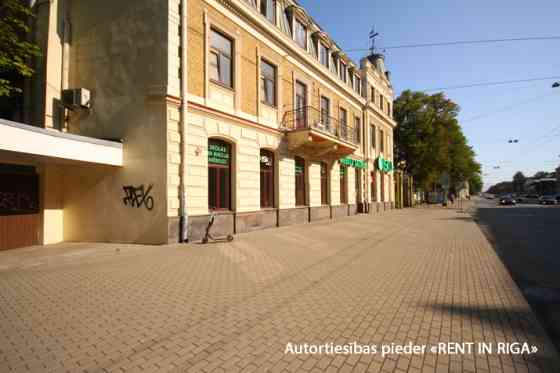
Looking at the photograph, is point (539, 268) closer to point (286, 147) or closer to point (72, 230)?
Result: point (286, 147)

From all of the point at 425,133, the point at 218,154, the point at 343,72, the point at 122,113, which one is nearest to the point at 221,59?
the point at 218,154

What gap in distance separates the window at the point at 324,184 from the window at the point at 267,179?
5.23 meters

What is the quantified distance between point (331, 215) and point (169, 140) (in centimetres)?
1175

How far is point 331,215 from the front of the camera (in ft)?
59.5

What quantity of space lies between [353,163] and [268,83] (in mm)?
10020

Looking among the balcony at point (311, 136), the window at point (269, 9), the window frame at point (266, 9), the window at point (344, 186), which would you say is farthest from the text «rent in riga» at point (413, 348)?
the window at point (344, 186)

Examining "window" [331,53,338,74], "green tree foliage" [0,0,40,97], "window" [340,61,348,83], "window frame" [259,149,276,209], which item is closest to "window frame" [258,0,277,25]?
"window frame" [259,149,276,209]

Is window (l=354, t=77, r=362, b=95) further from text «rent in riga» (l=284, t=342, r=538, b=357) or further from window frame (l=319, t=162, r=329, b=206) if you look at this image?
text «rent in riga» (l=284, t=342, r=538, b=357)

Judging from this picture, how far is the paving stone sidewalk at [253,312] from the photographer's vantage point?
107 inches

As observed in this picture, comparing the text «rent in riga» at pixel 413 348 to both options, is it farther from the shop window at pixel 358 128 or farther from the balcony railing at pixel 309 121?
the shop window at pixel 358 128

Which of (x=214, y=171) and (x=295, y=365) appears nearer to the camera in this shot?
(x=295, y=365)

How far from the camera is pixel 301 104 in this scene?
16281 mm

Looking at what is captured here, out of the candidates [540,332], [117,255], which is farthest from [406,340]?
[117,255]

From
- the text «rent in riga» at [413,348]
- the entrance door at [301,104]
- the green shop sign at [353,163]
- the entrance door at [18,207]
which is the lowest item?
the text «rent in riga» at [413,348]
